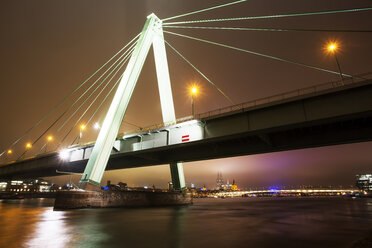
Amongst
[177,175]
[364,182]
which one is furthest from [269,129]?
[364,182]

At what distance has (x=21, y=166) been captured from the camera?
154 ft

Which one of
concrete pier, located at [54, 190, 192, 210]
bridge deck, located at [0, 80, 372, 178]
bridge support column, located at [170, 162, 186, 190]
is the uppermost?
bridge deck, located at [0, 80, 372, 178]

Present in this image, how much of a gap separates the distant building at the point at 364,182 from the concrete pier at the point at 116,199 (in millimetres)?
163550

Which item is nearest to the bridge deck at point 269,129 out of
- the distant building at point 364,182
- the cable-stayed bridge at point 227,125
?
the cable-stayed bridge at point 227,125

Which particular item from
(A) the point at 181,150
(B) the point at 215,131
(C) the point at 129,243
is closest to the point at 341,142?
(B) the point at 215,131

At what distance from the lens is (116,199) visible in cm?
2792

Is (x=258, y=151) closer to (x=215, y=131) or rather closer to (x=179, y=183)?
(x=215, y=131)

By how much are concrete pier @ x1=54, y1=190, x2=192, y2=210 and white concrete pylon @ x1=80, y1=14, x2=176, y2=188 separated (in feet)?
6.61

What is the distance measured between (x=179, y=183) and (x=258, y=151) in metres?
14.5

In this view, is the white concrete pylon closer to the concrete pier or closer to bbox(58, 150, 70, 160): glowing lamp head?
the concrete pier

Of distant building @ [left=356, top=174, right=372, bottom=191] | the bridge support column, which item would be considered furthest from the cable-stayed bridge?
distant building @ [left=356, top=174, right=372, bottom=191]

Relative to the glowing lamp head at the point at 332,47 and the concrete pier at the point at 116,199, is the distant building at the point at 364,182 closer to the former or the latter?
the concrete pier at the point at 116,199

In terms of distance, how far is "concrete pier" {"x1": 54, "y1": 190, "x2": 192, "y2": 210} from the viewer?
23.0 metres

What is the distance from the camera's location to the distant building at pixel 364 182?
150 metres
